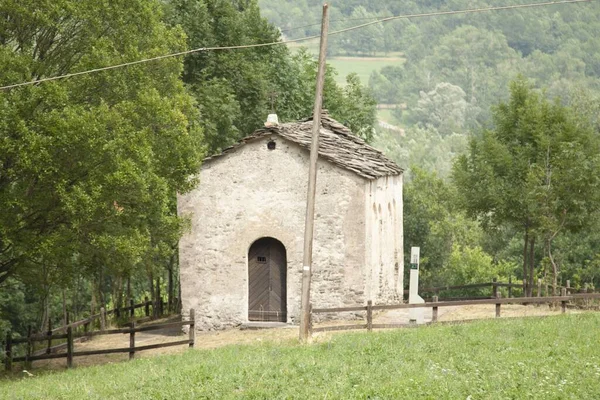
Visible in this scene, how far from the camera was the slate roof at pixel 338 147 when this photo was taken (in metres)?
26.2

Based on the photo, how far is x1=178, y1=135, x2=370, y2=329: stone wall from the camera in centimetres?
2597

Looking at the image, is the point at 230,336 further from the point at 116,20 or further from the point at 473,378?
the point at 473,378

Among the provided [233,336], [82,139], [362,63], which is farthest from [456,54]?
[82,139]

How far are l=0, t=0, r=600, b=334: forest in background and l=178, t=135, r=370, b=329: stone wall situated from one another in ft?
3.70

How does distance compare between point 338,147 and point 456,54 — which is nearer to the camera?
point 338,147

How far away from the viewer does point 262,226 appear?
26516 millimetres

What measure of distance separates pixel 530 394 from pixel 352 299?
1337 centimetres

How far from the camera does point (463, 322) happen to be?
2291 centimetres

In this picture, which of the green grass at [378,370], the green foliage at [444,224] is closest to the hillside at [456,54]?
the green foliage at [444,224]

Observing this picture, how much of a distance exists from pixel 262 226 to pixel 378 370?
11.8 metres

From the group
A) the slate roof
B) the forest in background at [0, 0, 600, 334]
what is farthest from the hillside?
the slate roof

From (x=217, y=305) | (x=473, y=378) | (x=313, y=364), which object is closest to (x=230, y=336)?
(x=217, y=305)

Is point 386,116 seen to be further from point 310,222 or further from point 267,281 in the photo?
point 310,222

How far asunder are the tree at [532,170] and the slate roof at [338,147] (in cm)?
460
